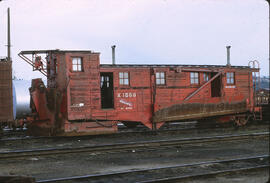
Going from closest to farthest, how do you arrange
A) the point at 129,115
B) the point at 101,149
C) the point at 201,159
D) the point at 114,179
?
1. the point at 114,179
2. the point at 201,159
3. the point at 101,149
4. the point at 129,115

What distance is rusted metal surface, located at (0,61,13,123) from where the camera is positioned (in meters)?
12.7

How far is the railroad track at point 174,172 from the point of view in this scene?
22.5ft

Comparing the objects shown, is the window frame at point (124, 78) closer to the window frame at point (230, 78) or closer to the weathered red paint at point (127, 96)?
the weathered red paint at point (127, 96)

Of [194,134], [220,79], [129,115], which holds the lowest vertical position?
[194,134]

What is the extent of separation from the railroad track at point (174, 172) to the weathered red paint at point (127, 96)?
242 inches

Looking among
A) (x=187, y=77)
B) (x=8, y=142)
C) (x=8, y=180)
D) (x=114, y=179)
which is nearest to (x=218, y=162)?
(x=114, y=179)

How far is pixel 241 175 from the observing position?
7.31 meters

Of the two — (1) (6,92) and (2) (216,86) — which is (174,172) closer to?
(1) (6,92)

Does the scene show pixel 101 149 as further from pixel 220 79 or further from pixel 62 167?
pixel 220 79

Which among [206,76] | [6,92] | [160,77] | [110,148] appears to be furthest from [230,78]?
[6,92]

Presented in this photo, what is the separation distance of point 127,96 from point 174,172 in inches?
279

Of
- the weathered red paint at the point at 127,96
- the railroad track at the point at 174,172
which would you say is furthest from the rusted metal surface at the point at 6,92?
the railroad track at the point at 174,172

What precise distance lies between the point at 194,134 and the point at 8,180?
36.1 feet

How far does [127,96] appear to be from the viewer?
14.3 metres
